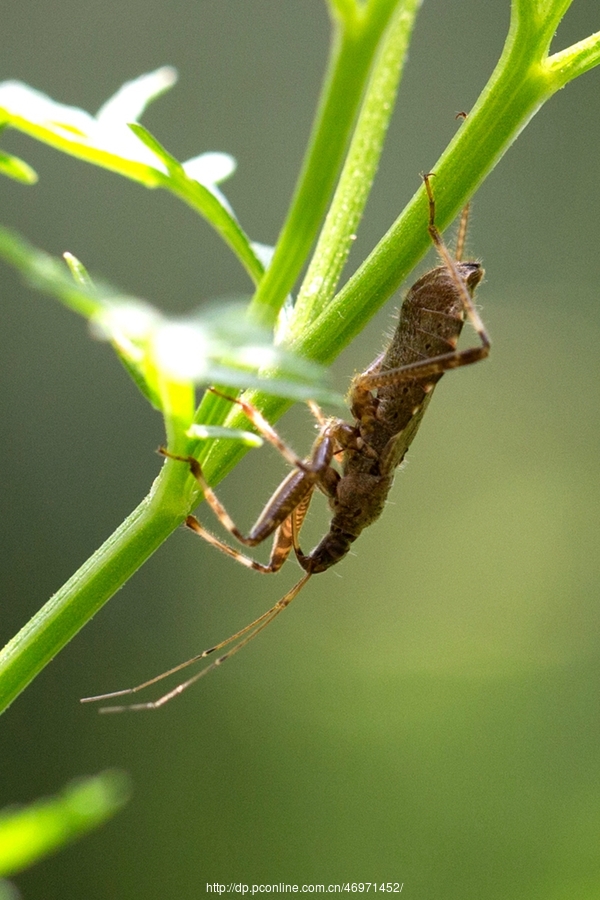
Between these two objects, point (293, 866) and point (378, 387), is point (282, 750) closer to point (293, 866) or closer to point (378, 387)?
point (293, 866)

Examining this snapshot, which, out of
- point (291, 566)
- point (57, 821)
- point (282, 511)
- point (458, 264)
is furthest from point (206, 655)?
point (291, 566)

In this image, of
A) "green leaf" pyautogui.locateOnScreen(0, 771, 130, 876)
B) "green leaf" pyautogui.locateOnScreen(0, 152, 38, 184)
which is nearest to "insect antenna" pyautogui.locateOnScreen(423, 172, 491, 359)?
"green leaf" pyautogui.locateOnScreen(0, 152, 38, 184)

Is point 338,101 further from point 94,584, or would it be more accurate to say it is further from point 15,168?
point 94,584

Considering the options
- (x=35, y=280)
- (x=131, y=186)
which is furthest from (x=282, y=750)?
(x=35, y=280)

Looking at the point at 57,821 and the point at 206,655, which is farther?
the point at 206,655

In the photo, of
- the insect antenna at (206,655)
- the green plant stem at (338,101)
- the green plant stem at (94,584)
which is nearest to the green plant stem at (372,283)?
the green plant stem at (94,584)
